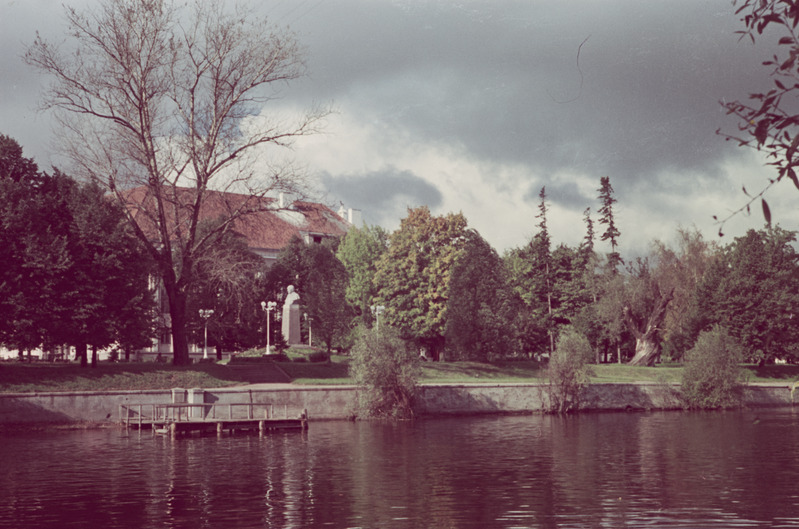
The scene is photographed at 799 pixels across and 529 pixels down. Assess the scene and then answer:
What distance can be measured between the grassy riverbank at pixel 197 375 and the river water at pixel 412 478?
397 centimetres

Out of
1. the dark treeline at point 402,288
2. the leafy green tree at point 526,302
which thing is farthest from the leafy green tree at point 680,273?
the leafy green tree at point 526,302

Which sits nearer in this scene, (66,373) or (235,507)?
(235,507)

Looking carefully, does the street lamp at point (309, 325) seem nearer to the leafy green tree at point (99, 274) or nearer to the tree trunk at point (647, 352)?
the tree trunk at point (647, 352)

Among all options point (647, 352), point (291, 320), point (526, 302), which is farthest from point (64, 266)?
point (526, 302)

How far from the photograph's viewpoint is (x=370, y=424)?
1645 inches

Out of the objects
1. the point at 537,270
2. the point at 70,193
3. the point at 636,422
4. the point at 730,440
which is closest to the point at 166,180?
the point at 70,193

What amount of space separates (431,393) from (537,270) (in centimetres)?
4340

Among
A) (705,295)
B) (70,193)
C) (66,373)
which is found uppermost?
(70,193)

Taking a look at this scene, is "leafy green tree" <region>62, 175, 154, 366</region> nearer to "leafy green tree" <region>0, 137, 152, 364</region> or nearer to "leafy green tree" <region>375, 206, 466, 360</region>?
"leafy green tree" <region>0, 137, 152, 364</region>

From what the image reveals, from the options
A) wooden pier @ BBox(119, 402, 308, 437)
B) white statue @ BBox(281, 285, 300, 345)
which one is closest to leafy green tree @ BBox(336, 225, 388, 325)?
white statue @ BBox(281, 285, 300, 345)

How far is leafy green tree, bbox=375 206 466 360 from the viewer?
67188mm

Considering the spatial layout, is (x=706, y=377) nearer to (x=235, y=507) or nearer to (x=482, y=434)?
(x=482, y=434)

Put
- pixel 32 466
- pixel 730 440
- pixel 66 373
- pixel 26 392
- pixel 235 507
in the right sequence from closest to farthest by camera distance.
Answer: pixel 235 507 → pixel 32 466 → pixel 730 440 → pixel 26 392 → pixel 66 373

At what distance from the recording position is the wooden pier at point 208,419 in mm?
38562
